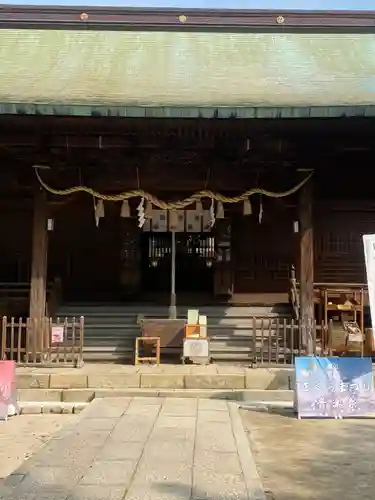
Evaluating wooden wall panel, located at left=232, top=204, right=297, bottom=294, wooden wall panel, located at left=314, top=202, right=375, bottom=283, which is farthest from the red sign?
wooden wall panel, located at left=314, top=202, right=375, bottom=283

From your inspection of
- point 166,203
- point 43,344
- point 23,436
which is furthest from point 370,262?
point 43,344

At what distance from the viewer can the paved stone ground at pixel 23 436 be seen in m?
6.47

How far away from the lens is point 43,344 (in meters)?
11.6

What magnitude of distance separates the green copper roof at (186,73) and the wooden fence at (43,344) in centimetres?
396

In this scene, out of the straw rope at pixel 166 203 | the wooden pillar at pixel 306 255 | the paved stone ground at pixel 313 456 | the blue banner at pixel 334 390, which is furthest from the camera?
the straw rope at pixel 166 203

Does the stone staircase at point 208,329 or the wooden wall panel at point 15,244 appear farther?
the wooden wall panel at point 15,244

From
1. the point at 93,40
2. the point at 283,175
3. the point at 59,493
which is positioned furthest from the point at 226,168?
the point at 59,493

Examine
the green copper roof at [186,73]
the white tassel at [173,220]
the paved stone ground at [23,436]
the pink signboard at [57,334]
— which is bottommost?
the paved stone ground at [23,436]

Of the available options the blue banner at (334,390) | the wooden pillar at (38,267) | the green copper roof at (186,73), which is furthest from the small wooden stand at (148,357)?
the green copper roof at (186,73)

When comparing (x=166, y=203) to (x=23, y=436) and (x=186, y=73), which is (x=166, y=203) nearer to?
(x=186, y=73)

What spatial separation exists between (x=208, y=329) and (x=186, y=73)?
5.95m

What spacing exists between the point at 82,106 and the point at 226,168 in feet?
11.1

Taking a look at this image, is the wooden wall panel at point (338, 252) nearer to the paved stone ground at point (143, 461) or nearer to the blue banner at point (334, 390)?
the blue banner at point (334, 390)

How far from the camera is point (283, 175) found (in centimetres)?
1231
